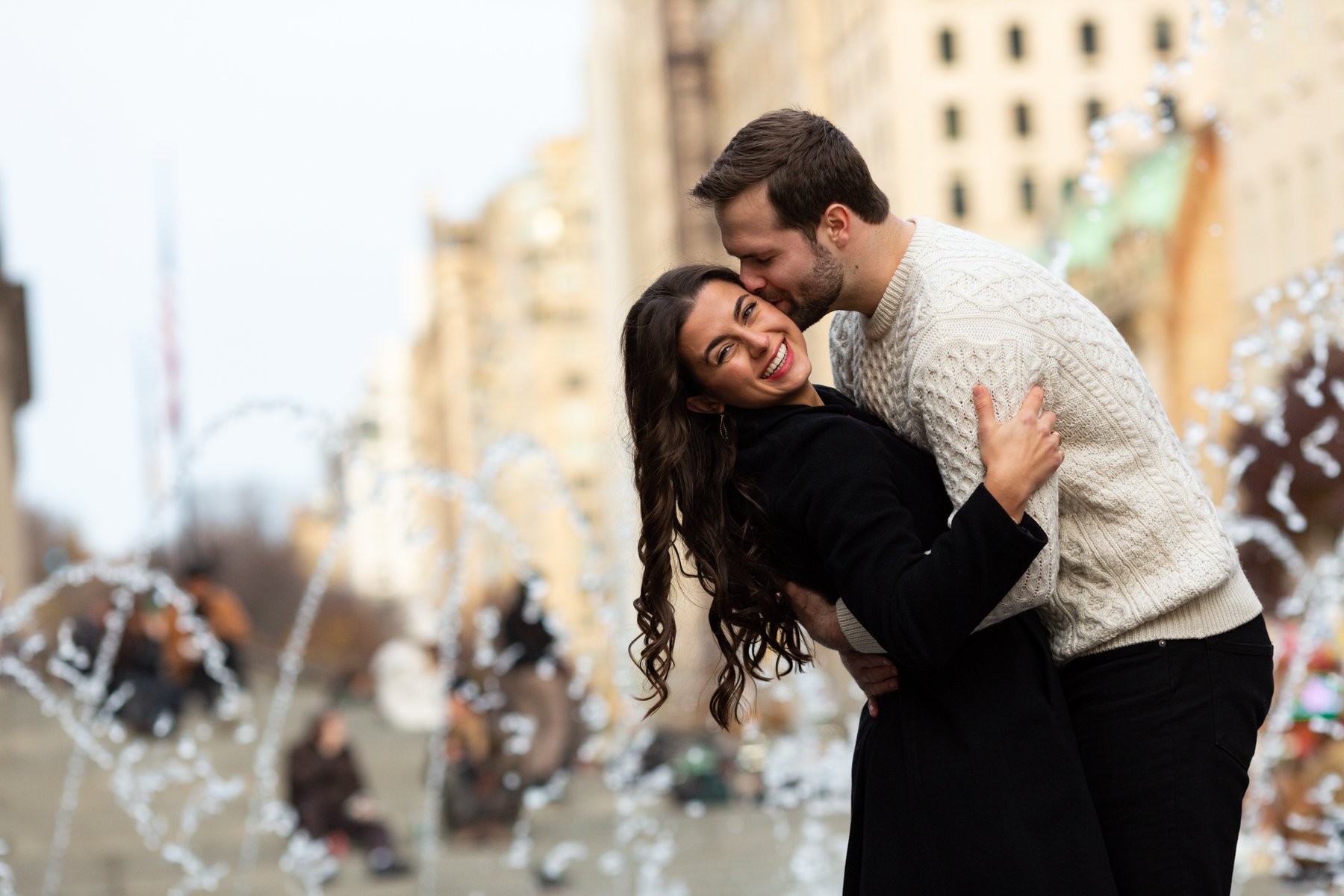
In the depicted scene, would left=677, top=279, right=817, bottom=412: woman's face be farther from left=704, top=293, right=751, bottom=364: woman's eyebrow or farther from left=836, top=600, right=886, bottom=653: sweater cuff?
left=836, top=600, right=886, bottom=653: sweater cuff

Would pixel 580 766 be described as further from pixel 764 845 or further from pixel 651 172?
pixel 651 172

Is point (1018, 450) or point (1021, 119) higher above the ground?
point (1021, 119)

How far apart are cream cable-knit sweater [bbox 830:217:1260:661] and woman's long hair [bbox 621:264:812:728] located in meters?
0.15

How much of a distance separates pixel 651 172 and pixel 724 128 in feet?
11.1

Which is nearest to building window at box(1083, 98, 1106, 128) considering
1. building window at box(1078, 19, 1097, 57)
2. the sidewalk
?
building window at box(1078, 19, 1097, 57)

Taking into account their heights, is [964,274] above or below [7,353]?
above

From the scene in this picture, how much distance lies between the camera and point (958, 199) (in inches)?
2234

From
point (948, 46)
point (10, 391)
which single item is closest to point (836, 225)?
point (10, 391)

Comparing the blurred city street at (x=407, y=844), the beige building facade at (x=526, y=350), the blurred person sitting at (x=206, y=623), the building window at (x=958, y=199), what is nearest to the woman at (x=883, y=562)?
the blurred city street at (x=407, y=844)

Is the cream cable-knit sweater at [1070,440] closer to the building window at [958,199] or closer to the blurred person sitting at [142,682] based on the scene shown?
the blurred person sitting at [142,682]

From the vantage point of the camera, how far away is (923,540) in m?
2.44

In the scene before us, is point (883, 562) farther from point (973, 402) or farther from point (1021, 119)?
point (1021, 119)

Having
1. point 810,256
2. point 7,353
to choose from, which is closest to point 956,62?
point 7,353

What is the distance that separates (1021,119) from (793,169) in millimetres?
57159
